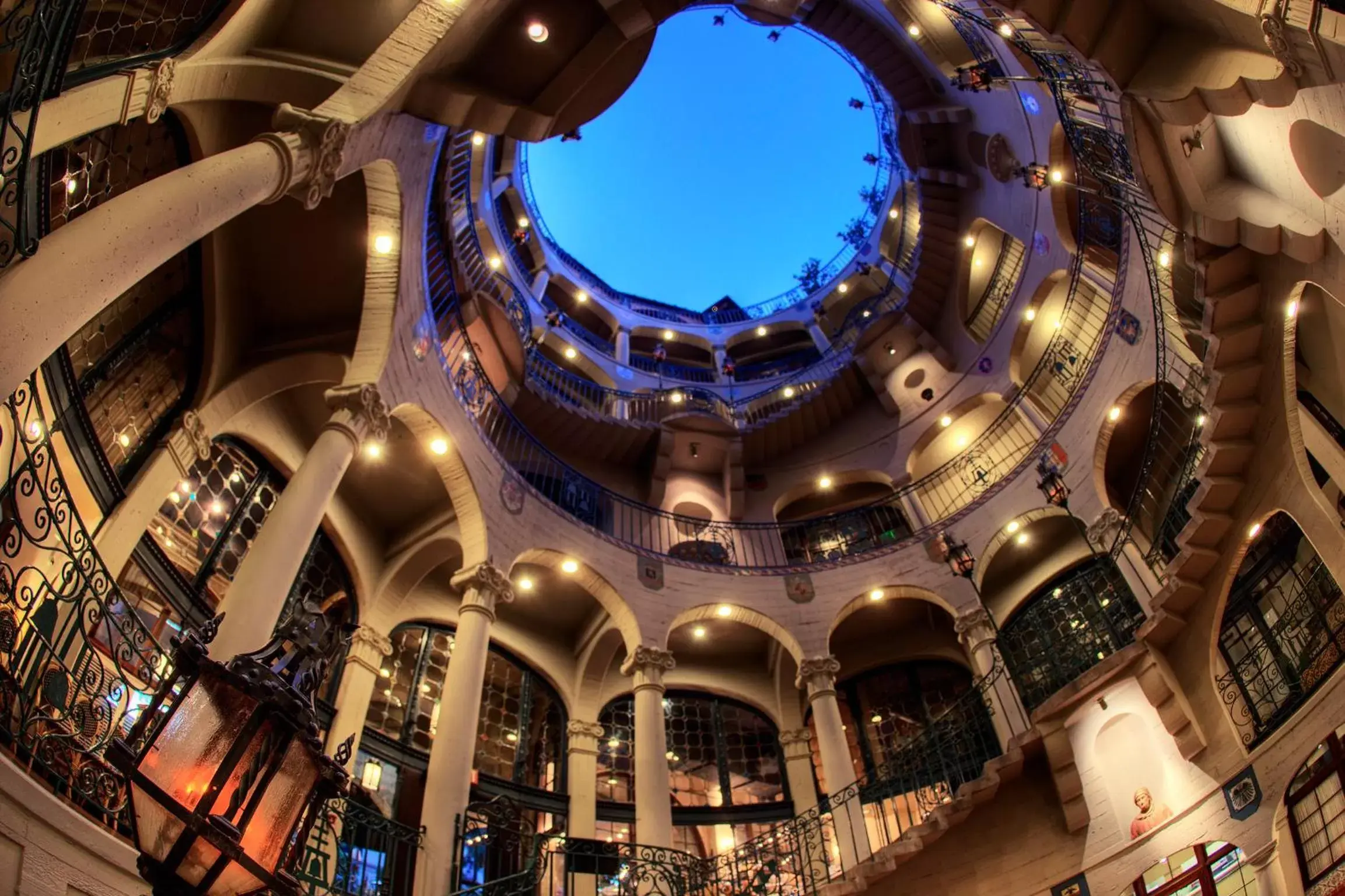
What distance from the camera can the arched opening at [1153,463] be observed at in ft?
41.3

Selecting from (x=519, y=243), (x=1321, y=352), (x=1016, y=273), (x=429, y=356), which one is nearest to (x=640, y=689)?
(x=429, y=356)

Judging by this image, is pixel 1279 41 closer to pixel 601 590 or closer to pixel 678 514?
pixel 601 590

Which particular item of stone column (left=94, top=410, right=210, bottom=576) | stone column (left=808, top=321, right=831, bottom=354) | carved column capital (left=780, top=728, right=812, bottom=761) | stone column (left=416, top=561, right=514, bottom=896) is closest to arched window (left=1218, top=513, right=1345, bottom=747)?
carved column capital (left=780, top=728, right=812, bottom=761)

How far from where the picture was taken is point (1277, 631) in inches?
425

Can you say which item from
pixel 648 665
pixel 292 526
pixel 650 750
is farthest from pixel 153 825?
pixel 648 665

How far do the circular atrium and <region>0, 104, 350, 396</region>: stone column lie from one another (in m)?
0.04

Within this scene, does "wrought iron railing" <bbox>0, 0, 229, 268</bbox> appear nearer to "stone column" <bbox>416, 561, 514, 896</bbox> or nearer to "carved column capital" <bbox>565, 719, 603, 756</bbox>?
"stone column" <bbox>416, 561, 514, 896</bbox>

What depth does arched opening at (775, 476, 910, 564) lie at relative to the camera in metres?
19.8

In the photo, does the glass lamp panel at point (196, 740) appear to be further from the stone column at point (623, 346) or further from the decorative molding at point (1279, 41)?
the stone column at point (623, 346)

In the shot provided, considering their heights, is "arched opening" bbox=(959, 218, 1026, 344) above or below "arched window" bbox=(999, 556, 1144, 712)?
above

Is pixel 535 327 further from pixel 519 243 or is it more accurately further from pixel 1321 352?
pixel 1321 352

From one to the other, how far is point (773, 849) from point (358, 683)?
6.72 m

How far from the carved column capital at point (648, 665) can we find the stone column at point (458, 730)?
2.50 meters

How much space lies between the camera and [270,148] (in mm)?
8055
